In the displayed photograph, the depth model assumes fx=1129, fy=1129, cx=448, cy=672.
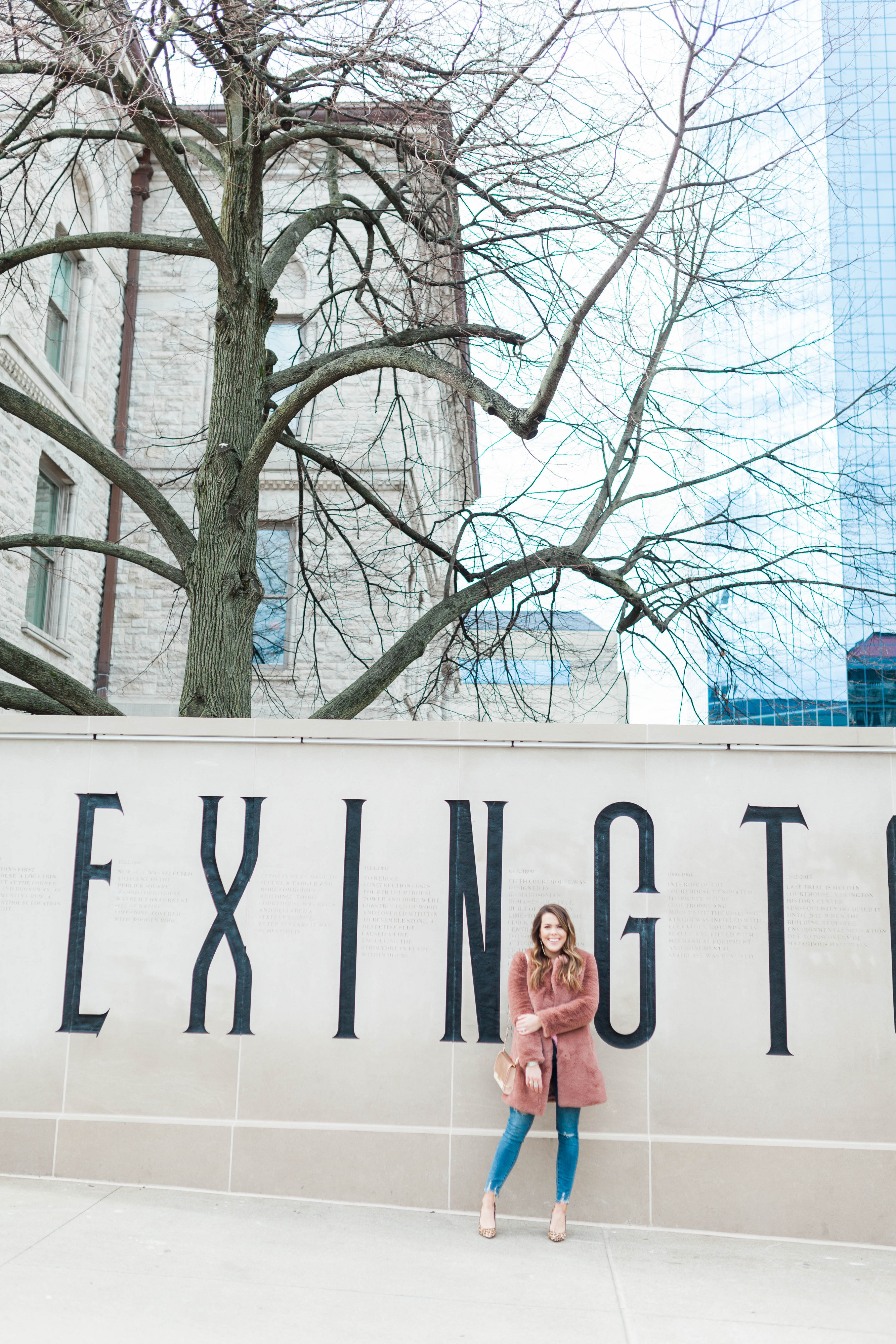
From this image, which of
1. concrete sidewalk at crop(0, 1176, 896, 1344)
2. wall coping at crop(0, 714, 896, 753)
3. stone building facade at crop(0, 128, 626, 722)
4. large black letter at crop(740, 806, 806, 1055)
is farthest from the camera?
stone building facade at crop(0, 128, 626, 722)

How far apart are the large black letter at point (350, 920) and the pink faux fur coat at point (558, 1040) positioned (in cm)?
95

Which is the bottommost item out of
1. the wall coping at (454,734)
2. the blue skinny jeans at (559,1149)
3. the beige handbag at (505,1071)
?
the blue skinny jeans at (559,1149)

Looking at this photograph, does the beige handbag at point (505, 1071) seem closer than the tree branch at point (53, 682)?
Yes

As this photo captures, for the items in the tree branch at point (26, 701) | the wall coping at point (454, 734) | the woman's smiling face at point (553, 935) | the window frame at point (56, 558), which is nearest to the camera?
the woman's smiling face at point (553, 935)

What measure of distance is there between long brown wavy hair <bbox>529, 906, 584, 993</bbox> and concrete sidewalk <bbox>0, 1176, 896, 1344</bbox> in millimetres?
1211

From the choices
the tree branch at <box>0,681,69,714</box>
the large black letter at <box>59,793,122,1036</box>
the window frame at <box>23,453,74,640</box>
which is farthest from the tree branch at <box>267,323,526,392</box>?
the window frame at <box>23,453,74,640</box>

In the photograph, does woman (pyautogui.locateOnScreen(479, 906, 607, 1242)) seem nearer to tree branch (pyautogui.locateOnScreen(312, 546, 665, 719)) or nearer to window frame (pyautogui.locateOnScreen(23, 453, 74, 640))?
tree branch (pyautogui.locateOnScreen(312, 546, 665, 719))

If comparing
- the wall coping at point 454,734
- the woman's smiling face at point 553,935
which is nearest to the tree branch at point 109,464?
the wall coping at point 454,734

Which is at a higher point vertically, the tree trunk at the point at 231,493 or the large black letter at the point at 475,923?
the tree trunk at the point at 231,493

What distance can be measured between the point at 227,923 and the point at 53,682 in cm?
354

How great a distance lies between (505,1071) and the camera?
560cm

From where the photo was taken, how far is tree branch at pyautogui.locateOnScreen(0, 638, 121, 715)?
8.77 metres

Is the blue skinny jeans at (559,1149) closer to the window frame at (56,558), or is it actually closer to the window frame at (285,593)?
the window frame at (285,593)

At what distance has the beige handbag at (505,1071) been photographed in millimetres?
5543
